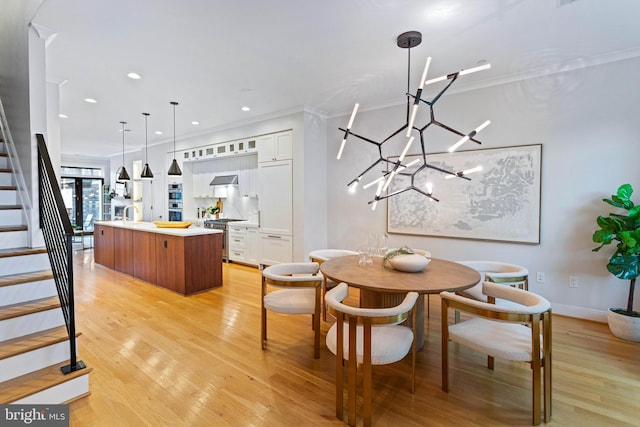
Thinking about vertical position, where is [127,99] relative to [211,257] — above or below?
above

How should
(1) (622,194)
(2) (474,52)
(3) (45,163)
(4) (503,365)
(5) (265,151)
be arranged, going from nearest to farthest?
(3) (45,163) < (4) (503,365) < (1) (622,194) < (2) (474,52) < (5) (265,151)

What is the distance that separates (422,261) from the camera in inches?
102

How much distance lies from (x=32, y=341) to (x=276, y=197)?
12.5 ft

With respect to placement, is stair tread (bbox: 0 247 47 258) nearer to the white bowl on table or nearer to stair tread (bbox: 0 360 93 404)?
stair tread (bbox: 0 360 93 404)

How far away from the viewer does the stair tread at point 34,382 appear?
179 centimetres

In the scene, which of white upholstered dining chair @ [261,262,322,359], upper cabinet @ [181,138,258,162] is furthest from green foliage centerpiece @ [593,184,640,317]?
upper cabinet @ [181,138,258,162]

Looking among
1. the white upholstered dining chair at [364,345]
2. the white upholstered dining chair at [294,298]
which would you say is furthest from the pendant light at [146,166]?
the white upholstered dining chair at [364,345]

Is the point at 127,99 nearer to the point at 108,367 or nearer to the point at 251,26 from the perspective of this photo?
the point at 251,26

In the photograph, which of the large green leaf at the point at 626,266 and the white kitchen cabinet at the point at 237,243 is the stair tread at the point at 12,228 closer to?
the white kitchen cabinet at the point at 237,243

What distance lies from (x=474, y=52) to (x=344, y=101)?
202cm

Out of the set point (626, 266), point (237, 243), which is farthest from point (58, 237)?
point (626, 266)

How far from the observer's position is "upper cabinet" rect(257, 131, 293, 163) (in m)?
5.30

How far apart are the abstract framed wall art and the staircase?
13.2 feet

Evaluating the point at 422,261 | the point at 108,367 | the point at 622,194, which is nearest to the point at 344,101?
the point at 422,261
